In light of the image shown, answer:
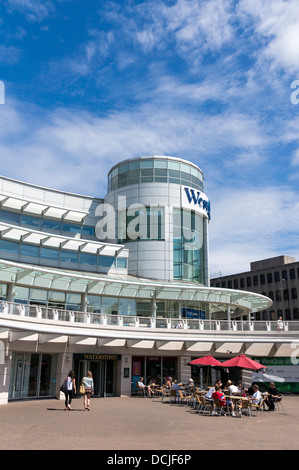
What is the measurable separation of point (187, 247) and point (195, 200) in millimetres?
4340

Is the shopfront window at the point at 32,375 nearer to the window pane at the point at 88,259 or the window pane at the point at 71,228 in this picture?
the window pane at the point at 88,259

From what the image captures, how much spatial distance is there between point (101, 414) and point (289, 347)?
54.0 ft

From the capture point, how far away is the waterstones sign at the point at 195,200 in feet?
120

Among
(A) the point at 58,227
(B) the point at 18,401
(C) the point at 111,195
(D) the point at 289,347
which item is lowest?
(B) the point at 18,401

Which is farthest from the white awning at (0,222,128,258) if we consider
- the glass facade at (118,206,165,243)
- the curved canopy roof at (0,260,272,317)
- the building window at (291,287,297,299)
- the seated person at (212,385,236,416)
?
the building window at (291,287,297,299)

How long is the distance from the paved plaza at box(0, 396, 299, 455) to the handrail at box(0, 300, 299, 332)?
5.76m

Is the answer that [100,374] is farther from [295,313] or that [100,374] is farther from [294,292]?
[294,292]

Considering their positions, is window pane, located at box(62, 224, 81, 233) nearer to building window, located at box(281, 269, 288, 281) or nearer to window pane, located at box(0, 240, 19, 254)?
window pane, located at box(0, 240, 19, 254)

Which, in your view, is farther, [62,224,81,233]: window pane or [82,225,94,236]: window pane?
[82,225,94,236]: window pane

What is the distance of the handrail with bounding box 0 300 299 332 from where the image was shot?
894 inches
